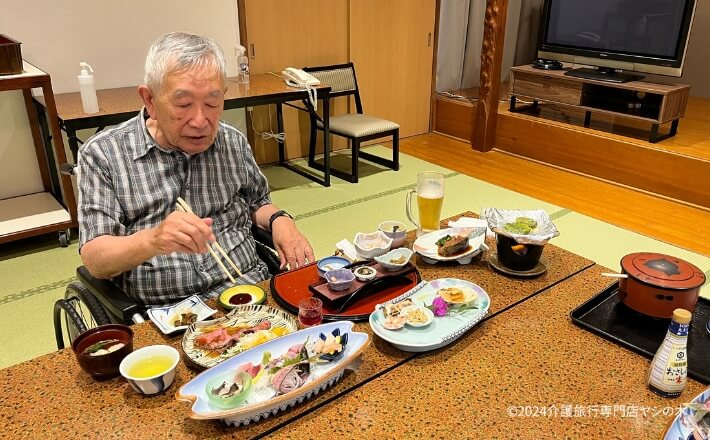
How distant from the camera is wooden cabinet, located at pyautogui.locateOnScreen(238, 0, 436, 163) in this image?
13.0 ft

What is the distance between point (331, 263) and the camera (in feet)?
4.58

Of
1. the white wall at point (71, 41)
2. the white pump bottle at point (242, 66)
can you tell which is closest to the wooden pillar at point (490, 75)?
the white pump bottle at point (242, 66)

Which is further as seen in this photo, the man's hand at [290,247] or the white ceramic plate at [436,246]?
the man's hand at [290,247]

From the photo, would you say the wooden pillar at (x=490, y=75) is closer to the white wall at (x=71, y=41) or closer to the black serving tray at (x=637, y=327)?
the white wall at (x=71, y=41)

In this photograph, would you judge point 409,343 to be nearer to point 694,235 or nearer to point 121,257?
point 121,257

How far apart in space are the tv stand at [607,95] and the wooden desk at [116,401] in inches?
129

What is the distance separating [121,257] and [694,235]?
3113 millimetres

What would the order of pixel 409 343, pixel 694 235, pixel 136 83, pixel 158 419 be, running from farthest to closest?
pixel 136 83
pixel 694 235
pixel 409 343
pixel 158 419

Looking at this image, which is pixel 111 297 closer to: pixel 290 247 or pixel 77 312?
pixel 77 312

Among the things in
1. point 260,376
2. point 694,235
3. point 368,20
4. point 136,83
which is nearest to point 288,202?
point 136,83

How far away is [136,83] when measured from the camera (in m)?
3.49

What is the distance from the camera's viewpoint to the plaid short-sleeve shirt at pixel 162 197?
1414mm

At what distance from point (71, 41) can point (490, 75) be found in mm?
3004

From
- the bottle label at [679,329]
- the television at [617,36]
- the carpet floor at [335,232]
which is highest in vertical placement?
the television at [617,36]
